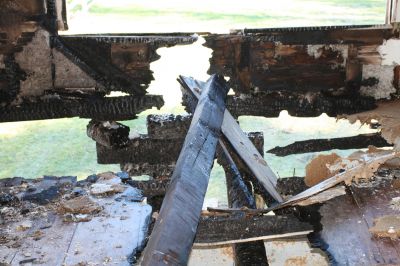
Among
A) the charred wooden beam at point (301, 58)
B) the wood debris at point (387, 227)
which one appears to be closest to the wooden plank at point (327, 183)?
the wood debris at point (387, 227)

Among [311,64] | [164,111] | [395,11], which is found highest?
[395,11]

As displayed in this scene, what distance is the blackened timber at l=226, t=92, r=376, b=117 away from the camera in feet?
12.7

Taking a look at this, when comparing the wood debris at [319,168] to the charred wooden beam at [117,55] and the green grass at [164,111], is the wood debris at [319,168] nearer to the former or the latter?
the charred wooden beam at [117,55]

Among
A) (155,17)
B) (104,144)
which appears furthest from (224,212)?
(155,17)

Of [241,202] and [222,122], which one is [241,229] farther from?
[222,122]

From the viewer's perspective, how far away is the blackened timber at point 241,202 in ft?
6.77

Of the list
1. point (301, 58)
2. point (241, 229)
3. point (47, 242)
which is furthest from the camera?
point (301, 58)

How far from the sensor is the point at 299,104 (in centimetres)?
390

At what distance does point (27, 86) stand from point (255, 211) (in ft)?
6.87

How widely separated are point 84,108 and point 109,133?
10.2 inches

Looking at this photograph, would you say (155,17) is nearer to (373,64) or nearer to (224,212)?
(373,64)

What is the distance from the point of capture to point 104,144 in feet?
12.2

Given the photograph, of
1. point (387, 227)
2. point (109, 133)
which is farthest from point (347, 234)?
point (109, 133)

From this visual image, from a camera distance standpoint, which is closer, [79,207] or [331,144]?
[79,207]
